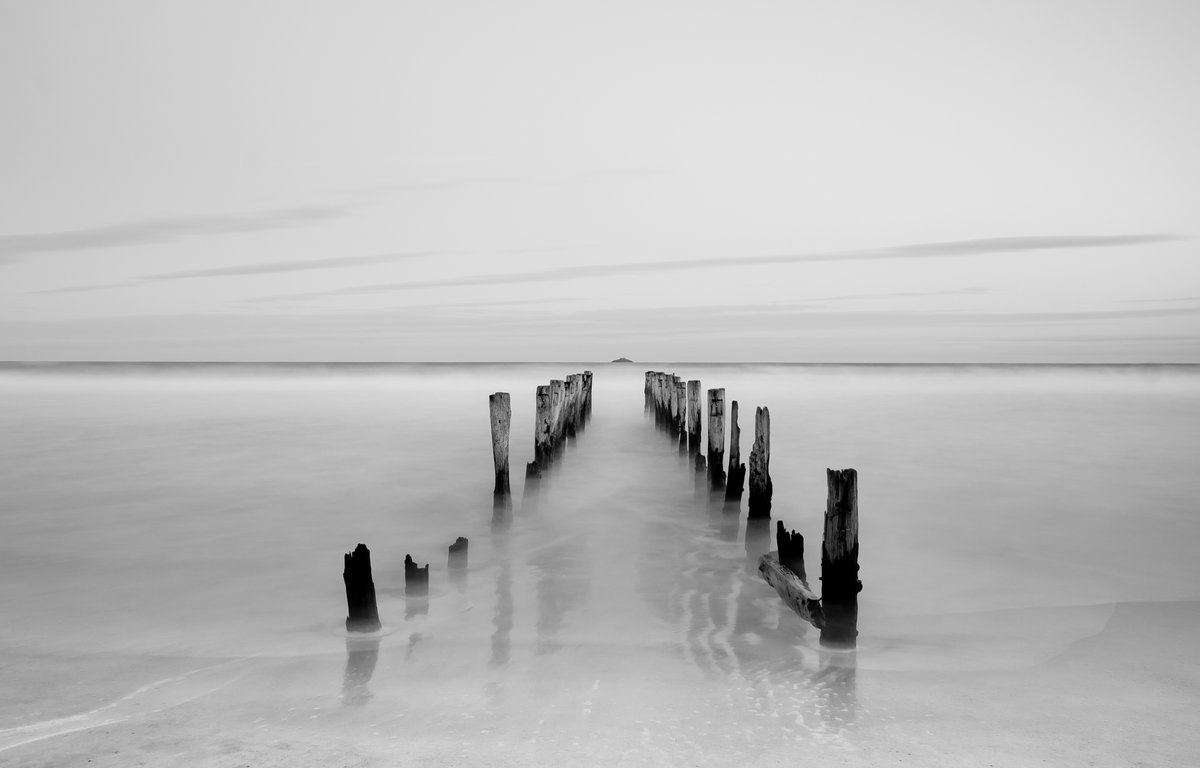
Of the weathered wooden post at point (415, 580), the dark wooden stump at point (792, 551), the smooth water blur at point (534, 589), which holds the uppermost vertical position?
the dark wooden stump at point (792, 551)

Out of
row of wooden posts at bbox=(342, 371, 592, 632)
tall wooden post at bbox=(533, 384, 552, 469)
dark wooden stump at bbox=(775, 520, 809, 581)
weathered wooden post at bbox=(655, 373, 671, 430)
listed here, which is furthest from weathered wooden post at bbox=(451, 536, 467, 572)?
weathered wooden post at bbox=(655, 373, 671, 430)

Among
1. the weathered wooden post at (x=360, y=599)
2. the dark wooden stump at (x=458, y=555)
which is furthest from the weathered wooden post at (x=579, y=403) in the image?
the weathered wooden post at (x=360, y=599)

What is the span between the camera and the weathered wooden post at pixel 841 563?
512cm

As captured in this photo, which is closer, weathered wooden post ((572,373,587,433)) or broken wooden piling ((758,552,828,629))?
broken wooden piling ((758,552,828,629))

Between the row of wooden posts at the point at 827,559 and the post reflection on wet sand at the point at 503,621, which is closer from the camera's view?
the post reflection on wet sand at the point at 503,621

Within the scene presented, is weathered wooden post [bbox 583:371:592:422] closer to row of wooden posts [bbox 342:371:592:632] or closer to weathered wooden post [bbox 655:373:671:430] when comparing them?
row of wooden posts [bbox 342:371:592:632]

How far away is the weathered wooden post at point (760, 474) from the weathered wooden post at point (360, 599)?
189 inches

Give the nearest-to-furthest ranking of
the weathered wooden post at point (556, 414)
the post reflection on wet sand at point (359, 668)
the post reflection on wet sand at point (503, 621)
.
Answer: the post reflection on wet sand at point (359, 668) < the post reflection on wet sand at point (503, 621) < the weathered wooden post at point (556, 414)

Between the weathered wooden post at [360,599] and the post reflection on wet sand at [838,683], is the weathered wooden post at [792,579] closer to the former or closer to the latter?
the post reflection on wet sand at [838,683]

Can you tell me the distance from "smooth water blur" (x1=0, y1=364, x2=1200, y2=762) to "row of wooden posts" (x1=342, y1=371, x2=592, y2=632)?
0.60ft

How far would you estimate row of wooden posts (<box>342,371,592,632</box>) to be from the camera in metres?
5.23

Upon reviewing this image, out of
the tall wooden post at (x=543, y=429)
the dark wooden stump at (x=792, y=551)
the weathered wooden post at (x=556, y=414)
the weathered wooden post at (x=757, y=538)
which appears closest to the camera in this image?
the dark wooden stump at (x=792, y=551)

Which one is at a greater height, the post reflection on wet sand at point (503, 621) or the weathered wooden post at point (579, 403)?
the weathered wooden post at point (579, 403)

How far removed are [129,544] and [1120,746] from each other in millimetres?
8840
